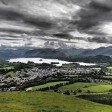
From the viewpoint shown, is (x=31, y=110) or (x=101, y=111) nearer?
(x=31, y=110)

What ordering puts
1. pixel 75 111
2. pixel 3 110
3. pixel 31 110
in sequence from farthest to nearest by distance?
1. pixel 75 111
2. pixel 31 110
3. pixel 3 110

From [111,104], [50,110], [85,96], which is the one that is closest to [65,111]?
[50,110]

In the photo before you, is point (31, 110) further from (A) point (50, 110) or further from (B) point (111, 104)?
(B) point (111, 104)

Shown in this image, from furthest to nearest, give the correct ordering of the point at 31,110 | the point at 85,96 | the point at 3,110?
1. the point at 85,96
2. the point at 31,110
3. the point at 3,110

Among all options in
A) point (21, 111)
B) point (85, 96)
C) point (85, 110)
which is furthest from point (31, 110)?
point (85, 96)

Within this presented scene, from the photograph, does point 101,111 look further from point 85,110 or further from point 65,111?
point 65,111

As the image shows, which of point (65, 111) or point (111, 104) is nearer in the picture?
point (65, 111)

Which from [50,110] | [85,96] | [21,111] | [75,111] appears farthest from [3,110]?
[85,96]

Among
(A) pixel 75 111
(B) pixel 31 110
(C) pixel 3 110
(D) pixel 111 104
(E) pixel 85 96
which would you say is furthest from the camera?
(E) pixel 85 96

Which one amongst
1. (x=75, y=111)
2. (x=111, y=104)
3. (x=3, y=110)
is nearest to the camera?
(x=3, y=110)
